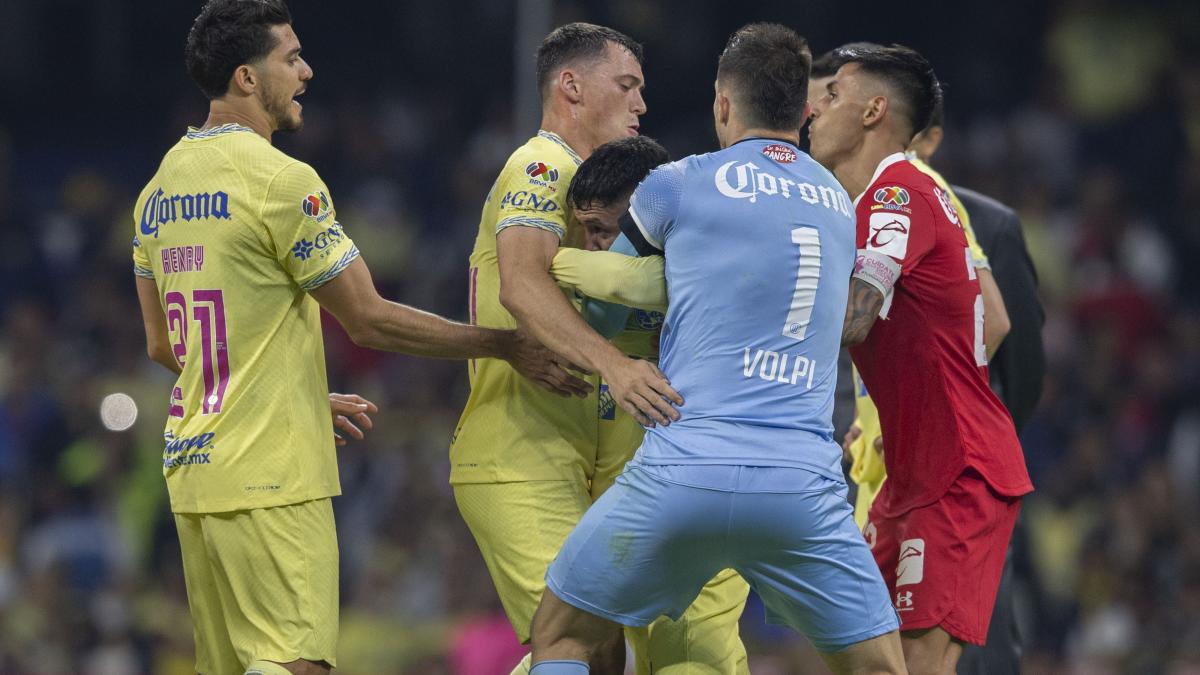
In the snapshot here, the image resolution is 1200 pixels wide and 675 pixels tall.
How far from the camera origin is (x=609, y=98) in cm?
540

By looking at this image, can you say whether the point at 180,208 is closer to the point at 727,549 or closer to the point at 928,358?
the point at 727,549

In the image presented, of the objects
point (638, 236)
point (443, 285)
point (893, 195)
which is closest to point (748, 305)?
point (638, 236)

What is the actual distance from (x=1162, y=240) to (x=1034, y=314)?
19.8ft

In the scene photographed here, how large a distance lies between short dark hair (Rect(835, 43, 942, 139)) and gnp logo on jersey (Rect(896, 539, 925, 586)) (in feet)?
4.40

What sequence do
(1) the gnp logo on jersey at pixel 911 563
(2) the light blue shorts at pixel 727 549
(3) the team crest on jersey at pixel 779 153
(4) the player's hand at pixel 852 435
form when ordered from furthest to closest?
(4) the player's hand at pixel 852 435 < (1) the gnp logo on jersey at pixel 911 563 < (3) the team crest on jersey at pixel 779 153 < (2) the light blue shorts at pixel 727 549

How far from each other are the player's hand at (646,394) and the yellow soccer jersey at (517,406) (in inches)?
26.6

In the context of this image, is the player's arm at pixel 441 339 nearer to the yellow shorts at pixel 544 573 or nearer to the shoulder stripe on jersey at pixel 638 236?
the yellow shorts at pixel 544 573

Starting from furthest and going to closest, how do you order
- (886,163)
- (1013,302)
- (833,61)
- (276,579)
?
(1013,302) < (833,61) < (886,163) < (276,579)

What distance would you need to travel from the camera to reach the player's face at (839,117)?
5.36 metres

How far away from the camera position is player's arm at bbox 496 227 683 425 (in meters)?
4.51

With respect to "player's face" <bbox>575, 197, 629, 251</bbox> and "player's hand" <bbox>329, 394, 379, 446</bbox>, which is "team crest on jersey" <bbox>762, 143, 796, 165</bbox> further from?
"player's hand" <bbox>329, 394, 379, 446</bbox>

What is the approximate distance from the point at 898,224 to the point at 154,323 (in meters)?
2.40

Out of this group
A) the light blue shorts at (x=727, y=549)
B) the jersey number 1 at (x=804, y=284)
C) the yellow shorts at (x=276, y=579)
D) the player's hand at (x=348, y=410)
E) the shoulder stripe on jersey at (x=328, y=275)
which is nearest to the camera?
the light blue shorts at (x=727, y=549)

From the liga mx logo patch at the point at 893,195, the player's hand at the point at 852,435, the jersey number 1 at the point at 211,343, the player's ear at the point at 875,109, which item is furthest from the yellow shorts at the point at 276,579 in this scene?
the player's hand at the point at 852,435
